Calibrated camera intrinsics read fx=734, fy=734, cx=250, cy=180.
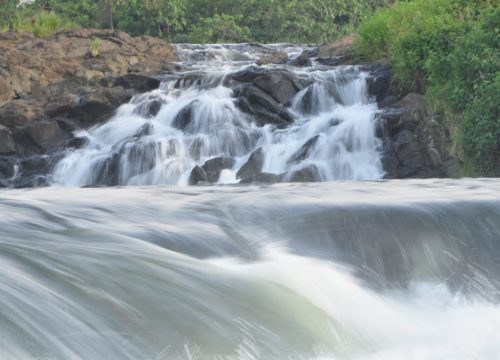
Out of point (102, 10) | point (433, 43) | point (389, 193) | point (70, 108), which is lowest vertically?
point (389, 193)

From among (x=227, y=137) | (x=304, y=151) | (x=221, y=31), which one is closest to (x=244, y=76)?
(x=227, y=137)

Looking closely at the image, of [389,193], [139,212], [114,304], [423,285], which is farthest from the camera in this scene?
[389,193]

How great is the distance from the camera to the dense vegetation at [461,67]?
10.6m

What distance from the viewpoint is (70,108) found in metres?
16.4

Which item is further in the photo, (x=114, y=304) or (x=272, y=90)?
(x=272, y=90)

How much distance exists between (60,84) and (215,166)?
7.90 metres

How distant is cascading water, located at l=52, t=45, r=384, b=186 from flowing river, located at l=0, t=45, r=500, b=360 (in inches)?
179

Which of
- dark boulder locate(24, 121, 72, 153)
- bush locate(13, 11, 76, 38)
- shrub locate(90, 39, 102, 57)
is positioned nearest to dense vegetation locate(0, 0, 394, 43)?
bush locate(13, 11, 76, 38)

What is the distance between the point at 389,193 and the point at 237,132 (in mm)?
7470

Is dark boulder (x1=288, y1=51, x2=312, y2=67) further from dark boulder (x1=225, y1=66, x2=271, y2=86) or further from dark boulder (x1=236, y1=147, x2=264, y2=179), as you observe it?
dark boulder (x1=236, y1=147, x2=264, y2=179)

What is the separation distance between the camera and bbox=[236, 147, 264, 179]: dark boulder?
12.4 metres

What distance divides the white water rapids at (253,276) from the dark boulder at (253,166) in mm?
5181

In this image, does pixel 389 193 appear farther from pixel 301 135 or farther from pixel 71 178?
pixel 71 178

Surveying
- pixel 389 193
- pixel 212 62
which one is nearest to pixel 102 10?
pixel 212 62
